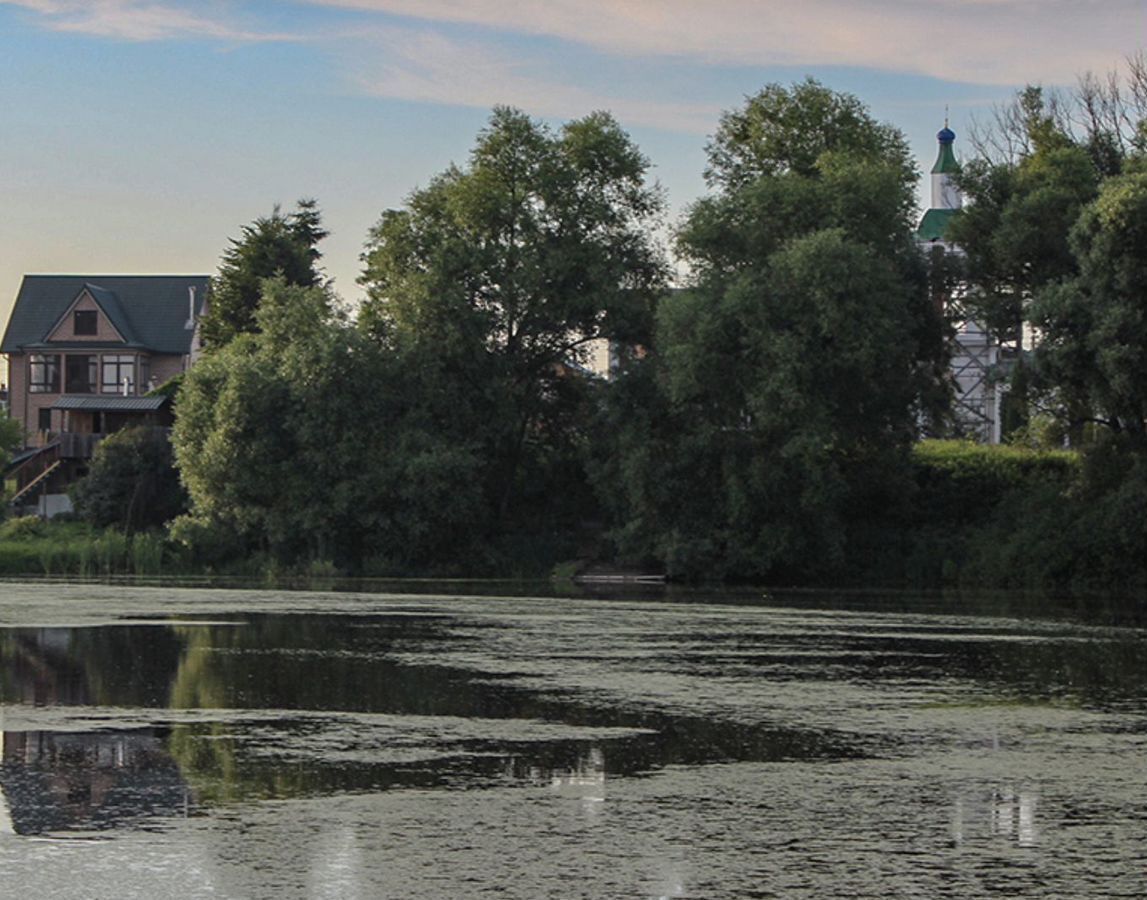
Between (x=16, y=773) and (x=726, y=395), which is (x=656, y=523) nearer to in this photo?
(x=726, y=395)

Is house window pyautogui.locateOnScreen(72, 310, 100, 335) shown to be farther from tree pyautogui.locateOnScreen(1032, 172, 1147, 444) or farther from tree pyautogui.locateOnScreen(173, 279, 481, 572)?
tree pyautogui.locateOnScreen(1032, 172, 1147, 444)

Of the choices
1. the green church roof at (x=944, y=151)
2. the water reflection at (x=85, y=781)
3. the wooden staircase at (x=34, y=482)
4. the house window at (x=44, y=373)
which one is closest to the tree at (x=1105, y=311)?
the water reflection at (x=85, y=781)

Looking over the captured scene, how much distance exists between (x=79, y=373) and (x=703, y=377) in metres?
51.9

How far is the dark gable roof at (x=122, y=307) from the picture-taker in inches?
3848

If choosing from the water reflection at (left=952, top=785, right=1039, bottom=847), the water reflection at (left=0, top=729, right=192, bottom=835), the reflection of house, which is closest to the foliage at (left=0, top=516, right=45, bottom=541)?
the reflection of house

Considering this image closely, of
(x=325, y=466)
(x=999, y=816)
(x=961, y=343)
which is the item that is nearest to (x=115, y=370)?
(x=325, y=466)

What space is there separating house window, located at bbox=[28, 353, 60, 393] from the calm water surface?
7148 cm

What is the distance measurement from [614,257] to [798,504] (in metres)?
13.5

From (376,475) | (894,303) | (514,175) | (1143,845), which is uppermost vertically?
(514,175)

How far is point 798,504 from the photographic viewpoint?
56.1m

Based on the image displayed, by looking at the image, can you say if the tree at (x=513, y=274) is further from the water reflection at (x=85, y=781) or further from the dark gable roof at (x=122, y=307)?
the water reflection at (x=85, y=781)

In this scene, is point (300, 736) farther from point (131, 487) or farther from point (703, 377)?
point (131, 487)

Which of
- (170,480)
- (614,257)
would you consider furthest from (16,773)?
(170,480)

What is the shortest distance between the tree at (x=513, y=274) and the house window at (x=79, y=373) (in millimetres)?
34813
